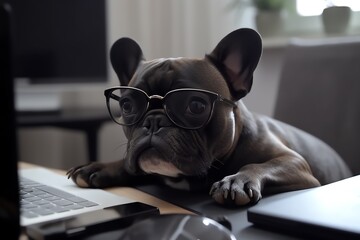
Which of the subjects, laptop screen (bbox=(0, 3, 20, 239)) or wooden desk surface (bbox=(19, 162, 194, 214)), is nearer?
laptop screen (bbox=(0, 3, 20, 239))

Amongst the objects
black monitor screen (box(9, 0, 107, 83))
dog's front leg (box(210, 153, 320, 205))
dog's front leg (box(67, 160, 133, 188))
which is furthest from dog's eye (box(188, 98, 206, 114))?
black monitor screen (box(9, 0, 107, 83))

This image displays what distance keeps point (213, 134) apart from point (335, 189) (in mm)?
203

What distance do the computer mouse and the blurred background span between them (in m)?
1.14

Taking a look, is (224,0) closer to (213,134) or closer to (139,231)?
(213,134)

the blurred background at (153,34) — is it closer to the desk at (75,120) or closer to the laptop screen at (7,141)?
the desk at (75,120)

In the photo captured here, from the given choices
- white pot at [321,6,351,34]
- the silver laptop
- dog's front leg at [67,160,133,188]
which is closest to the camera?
the silver laptop

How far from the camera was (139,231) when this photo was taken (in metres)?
0.49

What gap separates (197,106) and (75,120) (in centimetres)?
115

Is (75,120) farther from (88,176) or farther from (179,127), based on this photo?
(179,127)

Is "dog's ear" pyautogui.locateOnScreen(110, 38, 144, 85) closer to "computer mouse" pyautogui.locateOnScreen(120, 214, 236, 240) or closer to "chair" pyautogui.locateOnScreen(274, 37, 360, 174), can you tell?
"computer mouse" pyautogui.locateOnScreen(120, 214, 236, 240)

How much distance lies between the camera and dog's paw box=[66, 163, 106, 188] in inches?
32.1

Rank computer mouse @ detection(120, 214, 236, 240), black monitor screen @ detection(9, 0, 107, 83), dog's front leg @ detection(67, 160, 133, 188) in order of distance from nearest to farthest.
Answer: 1. computer mouse @ detection(120, 214, 236, 240)
2. dog's front leg @ detection(67, 160, 133, 188)
3. black monitor screen @ detection(9, 0, 107, 83)

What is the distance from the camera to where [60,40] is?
202 centimetres

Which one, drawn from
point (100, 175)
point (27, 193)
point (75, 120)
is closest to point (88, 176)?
point (100, 175)
